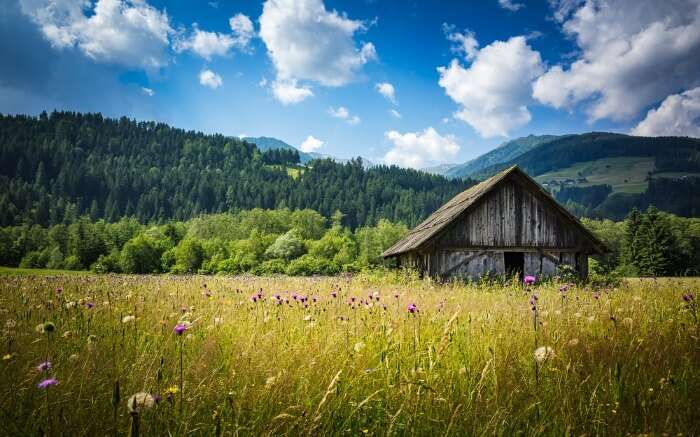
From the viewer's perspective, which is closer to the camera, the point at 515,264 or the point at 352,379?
the point at 352,379

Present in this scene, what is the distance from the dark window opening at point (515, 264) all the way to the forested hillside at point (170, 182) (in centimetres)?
9552

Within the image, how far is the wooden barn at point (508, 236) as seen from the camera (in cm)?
1583

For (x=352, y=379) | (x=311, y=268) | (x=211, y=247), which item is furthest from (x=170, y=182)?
(x=352, y=379)

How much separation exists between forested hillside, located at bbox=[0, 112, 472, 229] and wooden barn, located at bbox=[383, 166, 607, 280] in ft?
323

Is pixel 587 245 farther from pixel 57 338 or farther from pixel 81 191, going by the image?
pixel 81 191

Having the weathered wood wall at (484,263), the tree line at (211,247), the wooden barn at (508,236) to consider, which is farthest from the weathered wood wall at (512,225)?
the tree line at (211,247)

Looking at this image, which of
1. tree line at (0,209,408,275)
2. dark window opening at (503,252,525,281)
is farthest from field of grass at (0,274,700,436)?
tree line at (0,209,408,275)

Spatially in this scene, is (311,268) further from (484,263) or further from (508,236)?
(508,236)

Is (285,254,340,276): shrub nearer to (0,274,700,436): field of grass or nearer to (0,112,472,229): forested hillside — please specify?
(0,274,700,436): field of grass

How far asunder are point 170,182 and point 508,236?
16671 cm

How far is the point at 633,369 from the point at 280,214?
295ft

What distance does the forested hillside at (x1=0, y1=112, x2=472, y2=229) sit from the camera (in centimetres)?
12594

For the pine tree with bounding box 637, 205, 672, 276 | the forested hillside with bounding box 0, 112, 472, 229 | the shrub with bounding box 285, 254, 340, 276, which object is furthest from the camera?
the forested hillside with bounding box 0, 112, 472, 229

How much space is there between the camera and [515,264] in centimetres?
1894
